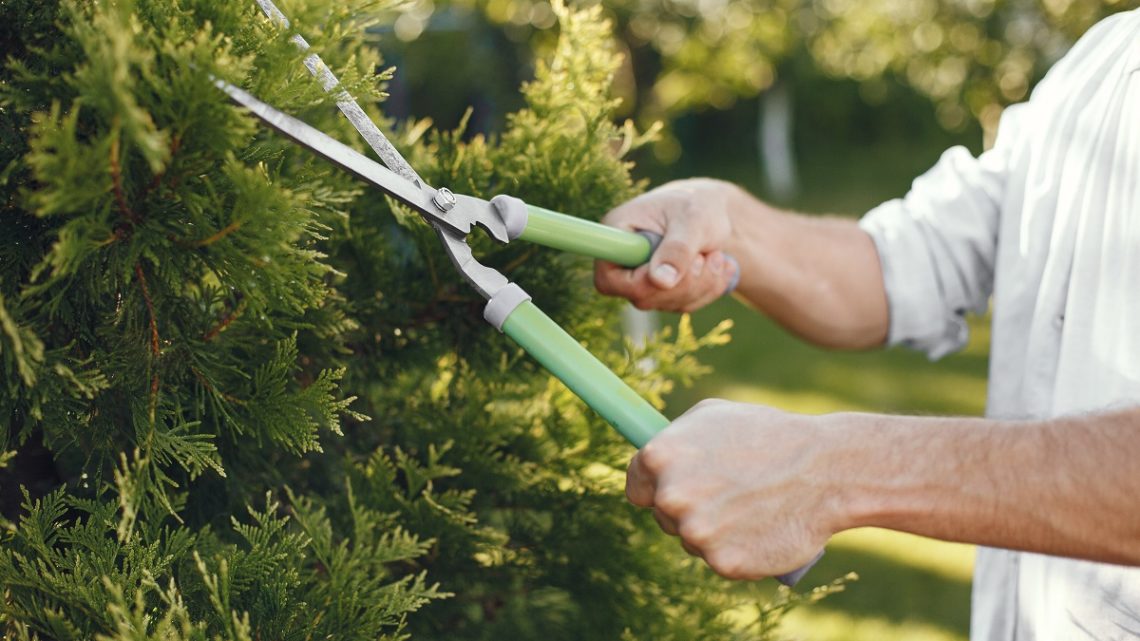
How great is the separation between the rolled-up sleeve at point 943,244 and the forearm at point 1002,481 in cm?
72

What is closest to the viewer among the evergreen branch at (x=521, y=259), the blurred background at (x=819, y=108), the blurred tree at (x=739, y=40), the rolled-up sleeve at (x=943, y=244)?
the evergreen branch at (x=521, y=259)

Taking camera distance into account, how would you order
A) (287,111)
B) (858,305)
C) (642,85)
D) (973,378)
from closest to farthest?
(287,111) → (858,305) → (973,378) → (642,85)

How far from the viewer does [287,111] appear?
1104mm

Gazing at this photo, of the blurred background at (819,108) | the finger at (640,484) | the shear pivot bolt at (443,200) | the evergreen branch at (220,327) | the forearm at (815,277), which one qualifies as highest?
the shear pivot bolt at (443,200)

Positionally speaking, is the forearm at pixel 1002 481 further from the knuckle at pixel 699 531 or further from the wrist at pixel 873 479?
the knuckle at pixel 699 531

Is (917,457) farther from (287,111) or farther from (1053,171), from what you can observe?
(287,111)

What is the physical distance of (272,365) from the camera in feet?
3.85

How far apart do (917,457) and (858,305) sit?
789mm

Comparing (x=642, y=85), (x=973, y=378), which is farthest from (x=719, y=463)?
(x=642, y=85)

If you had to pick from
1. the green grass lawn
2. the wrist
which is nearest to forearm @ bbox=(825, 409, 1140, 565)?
the wrist

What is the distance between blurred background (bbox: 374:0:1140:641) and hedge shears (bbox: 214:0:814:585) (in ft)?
0.54

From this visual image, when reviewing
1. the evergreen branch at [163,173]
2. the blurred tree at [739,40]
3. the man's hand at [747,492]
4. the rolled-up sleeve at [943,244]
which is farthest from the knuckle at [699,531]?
the blurred tree at [739,40]

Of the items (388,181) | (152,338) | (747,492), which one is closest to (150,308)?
(152,338)

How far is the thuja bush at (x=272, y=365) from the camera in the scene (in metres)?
0.99
